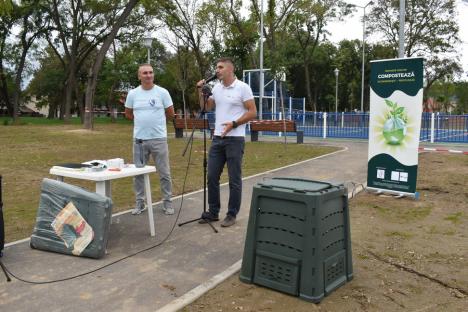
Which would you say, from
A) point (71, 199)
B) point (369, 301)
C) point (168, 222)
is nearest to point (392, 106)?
point (168, 222)

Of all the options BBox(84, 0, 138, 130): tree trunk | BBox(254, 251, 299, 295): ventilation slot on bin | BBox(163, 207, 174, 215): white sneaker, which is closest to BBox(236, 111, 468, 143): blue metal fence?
BBox(84, 0, 138, 130): tree trunk

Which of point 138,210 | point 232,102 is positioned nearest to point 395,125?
point 232,102

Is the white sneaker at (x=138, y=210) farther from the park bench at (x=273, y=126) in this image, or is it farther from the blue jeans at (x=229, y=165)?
the park bench at (x=273, y=126)

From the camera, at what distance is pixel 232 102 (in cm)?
547

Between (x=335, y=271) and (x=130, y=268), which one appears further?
(x=130, y=268)

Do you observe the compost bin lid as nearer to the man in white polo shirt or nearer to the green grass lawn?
the man in white polo shirt

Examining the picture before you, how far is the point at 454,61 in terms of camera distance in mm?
39875

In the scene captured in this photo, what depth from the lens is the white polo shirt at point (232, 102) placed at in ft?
17.9

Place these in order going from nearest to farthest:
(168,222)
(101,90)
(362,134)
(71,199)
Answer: (71,199) < (168,222) < (362,134) < (101,90)

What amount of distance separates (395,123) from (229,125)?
3111mm

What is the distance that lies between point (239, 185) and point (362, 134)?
626 inches

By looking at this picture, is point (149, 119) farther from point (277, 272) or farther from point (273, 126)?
point (273, 126)

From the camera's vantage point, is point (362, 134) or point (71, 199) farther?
point (362, 134)

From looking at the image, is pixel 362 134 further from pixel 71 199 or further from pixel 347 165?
pixel 71 199
